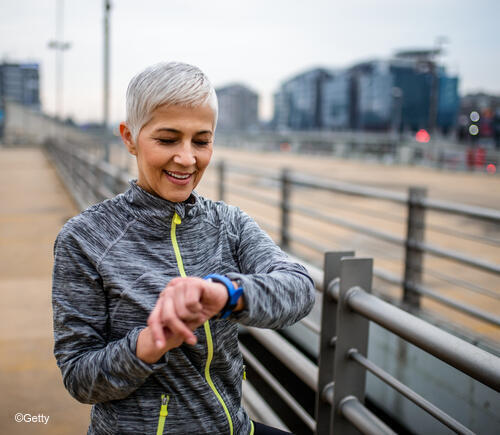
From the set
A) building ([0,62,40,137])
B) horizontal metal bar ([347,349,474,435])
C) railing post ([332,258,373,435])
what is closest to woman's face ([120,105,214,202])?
railing post ([332,258,373,435])

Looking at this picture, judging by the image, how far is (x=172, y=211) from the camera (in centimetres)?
140

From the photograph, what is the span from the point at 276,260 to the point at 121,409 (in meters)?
0.52

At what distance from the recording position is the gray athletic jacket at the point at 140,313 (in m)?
1.27

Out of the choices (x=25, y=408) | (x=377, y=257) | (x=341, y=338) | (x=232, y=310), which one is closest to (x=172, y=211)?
(x=232, y=310)

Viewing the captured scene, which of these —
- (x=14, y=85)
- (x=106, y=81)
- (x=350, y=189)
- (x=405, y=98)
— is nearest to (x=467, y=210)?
(x=350, y=189)

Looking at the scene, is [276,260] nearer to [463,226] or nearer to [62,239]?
[62,239]

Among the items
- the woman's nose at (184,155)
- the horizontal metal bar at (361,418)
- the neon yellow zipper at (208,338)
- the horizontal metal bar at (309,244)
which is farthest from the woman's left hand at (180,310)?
the horizontal metal bar at (309,244)

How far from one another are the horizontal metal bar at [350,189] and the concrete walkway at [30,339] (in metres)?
3.06

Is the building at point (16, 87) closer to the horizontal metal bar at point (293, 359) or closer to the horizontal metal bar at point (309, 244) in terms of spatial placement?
the horizontal metal bar at point (309, 244)

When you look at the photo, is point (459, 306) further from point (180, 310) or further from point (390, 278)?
point (180, 310)

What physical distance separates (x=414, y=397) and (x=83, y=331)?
1001 millimetres

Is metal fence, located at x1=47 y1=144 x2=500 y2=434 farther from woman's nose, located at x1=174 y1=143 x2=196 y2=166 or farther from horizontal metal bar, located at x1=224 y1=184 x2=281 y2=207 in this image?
horizontal metal bar, located at x1=224 y1=184 x2=281 y2=207

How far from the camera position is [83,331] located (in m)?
1.30

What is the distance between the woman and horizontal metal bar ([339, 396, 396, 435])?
0.56 m
